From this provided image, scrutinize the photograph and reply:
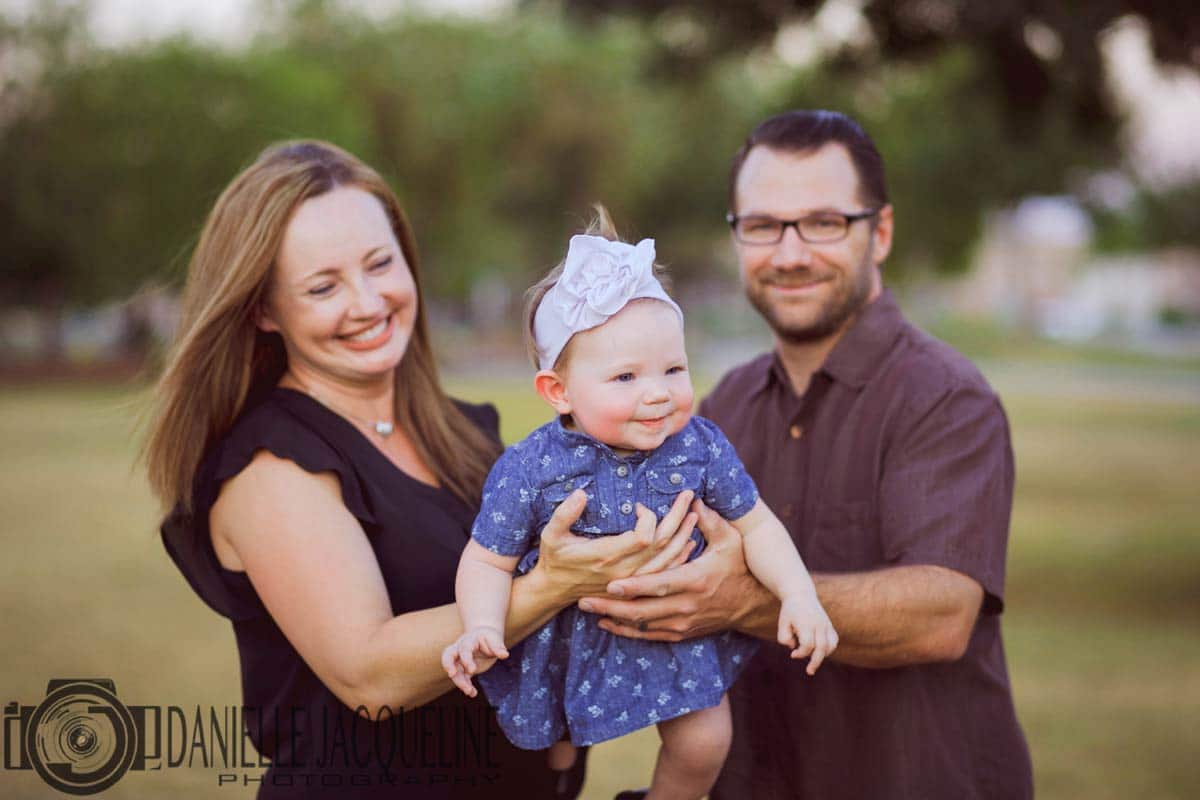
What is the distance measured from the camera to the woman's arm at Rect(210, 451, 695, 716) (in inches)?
106

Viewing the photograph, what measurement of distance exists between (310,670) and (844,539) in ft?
4.98

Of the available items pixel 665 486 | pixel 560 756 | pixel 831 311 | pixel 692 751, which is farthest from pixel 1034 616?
pixel 665 486

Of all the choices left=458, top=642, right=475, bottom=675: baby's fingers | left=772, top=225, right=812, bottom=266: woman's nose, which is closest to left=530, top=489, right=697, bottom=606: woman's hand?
left=458, top=642, right=475, bottom=675: baby's fingers

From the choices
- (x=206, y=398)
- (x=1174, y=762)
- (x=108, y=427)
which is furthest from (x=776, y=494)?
(x=108, y=427)

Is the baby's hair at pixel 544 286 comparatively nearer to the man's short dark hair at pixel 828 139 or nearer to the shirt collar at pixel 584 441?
the shirt collar at pixel 584 441

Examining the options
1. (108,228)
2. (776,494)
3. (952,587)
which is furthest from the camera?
(108,228)

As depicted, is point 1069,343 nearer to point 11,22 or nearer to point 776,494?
point 11,22

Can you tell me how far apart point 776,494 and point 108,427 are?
2506cm

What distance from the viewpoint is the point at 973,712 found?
3.25 metres

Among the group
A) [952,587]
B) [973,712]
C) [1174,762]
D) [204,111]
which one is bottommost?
[1174,762]

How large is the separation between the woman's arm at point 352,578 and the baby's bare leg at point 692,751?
450 millimetres

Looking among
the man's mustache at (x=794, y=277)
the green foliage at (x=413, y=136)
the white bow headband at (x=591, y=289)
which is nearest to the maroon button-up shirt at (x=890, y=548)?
the man's mustache at (x=794, y=277)

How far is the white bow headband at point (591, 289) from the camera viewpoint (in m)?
2.70

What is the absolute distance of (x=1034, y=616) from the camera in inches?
398
